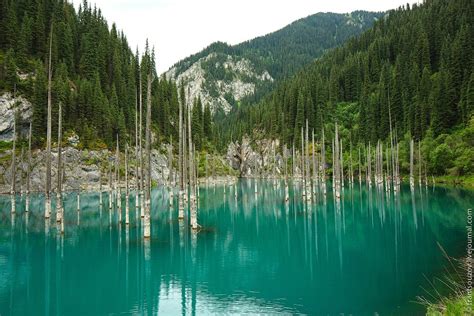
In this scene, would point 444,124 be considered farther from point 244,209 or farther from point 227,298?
Result: point 227,298

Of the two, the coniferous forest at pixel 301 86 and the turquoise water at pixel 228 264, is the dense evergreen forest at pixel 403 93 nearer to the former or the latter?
the coniferous forest at pixel 301 86

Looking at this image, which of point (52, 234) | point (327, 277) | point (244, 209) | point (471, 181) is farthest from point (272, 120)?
point (327, 277)

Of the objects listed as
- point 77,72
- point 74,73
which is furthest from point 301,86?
point 74,73

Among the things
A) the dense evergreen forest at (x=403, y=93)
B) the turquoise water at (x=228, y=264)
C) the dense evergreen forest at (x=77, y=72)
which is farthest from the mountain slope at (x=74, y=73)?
the dense evergreen forest at (x=403, y=93)

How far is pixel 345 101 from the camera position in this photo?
154750mm

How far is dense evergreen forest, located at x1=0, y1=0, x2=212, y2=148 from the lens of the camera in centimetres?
8075

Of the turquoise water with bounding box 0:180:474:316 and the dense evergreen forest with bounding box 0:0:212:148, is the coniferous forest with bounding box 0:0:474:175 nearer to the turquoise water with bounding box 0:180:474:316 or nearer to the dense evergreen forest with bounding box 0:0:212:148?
the dense evergreen forest with bounding box 0:0:212:148

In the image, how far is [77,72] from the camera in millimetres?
105250

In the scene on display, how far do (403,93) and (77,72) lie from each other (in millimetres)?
99688

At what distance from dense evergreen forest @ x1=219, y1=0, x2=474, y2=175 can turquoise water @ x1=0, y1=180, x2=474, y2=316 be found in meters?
50.9

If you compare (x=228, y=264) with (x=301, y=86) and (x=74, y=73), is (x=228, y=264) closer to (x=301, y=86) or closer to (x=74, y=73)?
(x=74, y=73)

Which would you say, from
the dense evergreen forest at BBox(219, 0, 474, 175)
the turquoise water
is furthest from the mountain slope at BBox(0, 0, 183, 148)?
the dense evergreen forest at BBox(219, 0, 474, 175)

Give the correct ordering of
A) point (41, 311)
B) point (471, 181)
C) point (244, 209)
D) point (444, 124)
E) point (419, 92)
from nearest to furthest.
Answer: point (41, 311)
point (244, 209)
point (471, 181)
point (444, 124)
point (419, 92)

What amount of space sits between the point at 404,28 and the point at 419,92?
64.2m
